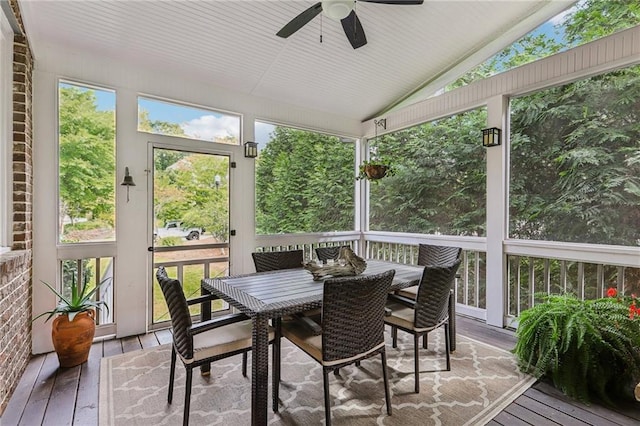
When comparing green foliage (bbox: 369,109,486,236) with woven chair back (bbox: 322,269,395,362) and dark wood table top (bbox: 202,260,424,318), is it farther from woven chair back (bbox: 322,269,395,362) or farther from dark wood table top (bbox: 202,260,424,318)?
woven chair back (bbox: 322,269,395,362)

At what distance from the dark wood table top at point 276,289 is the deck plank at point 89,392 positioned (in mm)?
1100

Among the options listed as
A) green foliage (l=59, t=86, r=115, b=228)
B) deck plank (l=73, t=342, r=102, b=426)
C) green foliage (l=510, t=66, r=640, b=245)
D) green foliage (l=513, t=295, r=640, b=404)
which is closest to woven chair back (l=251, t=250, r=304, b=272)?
deck plank (l=73, t=342, r=102, b=426)

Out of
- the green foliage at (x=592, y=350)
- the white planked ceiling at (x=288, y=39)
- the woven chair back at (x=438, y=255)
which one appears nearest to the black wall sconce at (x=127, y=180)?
the white planked ceiling at (x=288, y=39)

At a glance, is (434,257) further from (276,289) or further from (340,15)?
(340,15)

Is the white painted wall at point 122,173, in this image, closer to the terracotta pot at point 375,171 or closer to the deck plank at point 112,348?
the deck plank at point 112,348

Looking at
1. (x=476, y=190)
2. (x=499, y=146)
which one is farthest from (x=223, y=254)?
(x=499, y=146)

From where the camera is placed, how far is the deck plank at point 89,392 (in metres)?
2.14

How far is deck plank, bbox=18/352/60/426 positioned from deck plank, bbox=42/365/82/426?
28 millimetres

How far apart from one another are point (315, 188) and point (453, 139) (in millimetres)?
2179

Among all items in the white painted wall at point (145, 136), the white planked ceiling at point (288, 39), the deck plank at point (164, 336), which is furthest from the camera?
the deck plank at point (164, 336)

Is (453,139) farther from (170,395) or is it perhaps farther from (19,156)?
(19,156)

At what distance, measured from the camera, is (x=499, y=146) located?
146 inches

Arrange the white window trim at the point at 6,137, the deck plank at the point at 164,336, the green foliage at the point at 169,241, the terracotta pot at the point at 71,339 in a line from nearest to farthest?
the white window trim at the point at 6,137 < the terracotta pot at the point at 71,339 < the deck plank at the point at 164,336 < the green foliage at the point at 169,241

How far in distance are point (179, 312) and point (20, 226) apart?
77.4 inches
